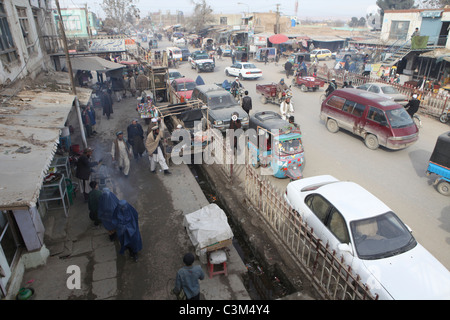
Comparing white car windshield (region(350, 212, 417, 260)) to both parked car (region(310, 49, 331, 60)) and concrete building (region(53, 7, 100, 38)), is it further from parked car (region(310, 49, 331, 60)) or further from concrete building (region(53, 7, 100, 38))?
concrete building (region(53, 7, 100, 38))

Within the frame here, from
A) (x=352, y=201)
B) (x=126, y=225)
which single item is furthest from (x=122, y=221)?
(x=352, y=201)

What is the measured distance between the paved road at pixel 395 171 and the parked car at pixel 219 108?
129 inches

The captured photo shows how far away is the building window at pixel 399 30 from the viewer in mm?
24828

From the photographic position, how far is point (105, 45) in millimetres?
20297

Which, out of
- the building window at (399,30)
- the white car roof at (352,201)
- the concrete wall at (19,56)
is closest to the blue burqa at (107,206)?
the white car roof at (352,201)

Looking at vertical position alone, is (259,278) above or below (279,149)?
below

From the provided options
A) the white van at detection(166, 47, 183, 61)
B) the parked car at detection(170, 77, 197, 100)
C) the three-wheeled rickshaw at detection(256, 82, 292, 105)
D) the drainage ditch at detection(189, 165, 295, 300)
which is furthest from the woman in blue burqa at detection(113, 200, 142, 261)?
the white van at detection(166, 47, 183, 61)

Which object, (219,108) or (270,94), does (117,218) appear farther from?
(270,94)

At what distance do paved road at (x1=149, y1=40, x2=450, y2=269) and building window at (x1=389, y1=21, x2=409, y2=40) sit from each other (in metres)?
13.1

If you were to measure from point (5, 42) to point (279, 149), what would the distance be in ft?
30.0

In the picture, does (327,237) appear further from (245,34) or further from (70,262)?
(245,34)

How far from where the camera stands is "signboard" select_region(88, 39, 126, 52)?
65.7 feet

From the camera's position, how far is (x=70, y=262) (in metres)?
6.23
